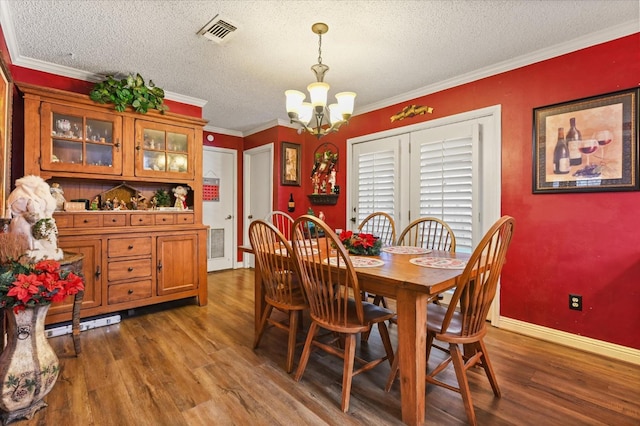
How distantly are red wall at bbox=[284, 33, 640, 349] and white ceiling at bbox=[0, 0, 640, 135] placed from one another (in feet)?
0.53

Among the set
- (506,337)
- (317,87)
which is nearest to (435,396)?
(506,337)

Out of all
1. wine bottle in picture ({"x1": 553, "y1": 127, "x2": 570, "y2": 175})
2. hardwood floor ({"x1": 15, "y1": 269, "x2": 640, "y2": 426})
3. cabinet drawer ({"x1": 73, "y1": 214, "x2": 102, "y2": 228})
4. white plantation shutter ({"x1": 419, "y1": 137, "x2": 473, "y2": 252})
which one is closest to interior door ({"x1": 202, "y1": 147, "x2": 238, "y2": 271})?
cabinet drawer ({"x1": 73, "y1": 214, "x2": 102, "y2": 228})

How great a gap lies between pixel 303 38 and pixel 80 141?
2198 mm

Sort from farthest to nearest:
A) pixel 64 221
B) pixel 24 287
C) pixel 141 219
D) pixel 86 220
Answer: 1. pixel 141 219
2. pixel 86 220
3. pixel 64 221
4. pixel 24 287

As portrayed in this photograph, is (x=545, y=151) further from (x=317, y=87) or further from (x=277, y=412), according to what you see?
(x=277, y=412)

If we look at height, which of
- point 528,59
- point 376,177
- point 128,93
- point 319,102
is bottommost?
point 376,177

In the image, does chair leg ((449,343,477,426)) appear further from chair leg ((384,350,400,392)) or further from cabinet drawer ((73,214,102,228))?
cabinet drawer ((73,214,102,228))

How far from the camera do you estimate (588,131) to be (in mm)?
2340

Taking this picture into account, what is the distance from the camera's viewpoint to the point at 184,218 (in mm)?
3332

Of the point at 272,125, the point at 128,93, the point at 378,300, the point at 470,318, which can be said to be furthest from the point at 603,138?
the point at 128,93

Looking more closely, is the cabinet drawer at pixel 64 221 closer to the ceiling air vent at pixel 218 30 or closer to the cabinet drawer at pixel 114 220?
the cabinet drawer at pixel 114 220

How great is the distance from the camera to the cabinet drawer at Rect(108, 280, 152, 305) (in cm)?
286

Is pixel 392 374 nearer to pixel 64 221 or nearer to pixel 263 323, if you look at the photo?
pixel 263 323

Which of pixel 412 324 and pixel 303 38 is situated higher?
pixel 303 38
